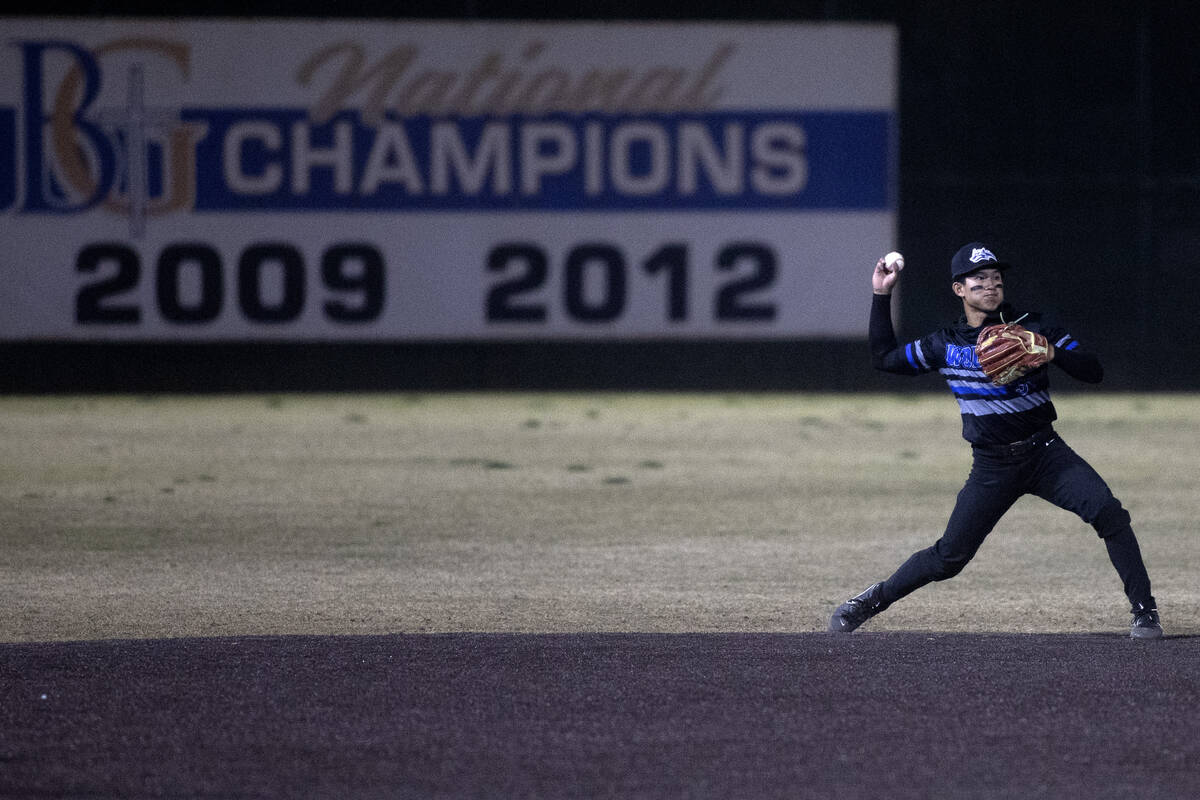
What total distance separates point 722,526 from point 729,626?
361 cm

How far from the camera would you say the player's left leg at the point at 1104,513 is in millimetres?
7527

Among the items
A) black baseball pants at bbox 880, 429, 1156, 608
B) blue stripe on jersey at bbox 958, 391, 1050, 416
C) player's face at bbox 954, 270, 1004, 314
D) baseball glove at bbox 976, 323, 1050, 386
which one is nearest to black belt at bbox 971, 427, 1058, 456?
black baseball pants at bbox 880, 429, 1156, 608

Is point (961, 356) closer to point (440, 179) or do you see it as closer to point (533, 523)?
point (533, 523)

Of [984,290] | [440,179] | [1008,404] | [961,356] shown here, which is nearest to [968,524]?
[1008,404]

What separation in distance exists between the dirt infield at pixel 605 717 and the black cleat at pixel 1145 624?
102 mm

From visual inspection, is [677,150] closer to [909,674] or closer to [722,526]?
[722,526]

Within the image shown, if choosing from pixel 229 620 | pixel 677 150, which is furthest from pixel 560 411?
pixel 229 620

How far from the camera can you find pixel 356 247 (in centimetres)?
2302

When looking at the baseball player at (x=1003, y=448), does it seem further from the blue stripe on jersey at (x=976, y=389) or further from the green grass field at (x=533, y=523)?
the green grass field at (x=533, y=523)

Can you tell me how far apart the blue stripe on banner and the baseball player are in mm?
15524

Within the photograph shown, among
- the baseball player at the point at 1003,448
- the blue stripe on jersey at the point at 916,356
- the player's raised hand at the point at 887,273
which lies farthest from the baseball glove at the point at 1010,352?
the player's raised hand at the point at 887,273

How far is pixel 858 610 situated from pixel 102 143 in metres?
17.0

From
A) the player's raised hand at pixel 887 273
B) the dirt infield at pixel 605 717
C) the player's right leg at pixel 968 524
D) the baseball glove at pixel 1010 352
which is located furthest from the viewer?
the player's raised hand at pixel 887 273

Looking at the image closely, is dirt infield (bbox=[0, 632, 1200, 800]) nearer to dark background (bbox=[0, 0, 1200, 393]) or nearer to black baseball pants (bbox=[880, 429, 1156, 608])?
black baseball pants (bbox=[880, 429, 1156, 608])
